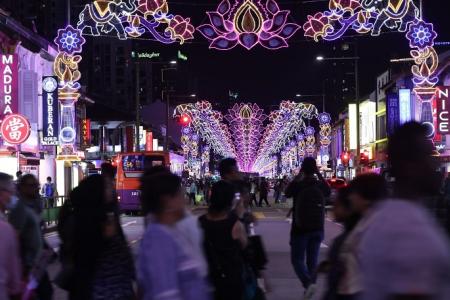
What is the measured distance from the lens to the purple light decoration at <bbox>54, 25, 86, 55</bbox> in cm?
2517

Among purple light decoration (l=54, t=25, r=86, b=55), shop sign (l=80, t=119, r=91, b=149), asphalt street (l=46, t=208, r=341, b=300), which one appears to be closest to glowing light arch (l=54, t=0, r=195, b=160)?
purple light decoration (l=54, t=25, r=86, b=55)

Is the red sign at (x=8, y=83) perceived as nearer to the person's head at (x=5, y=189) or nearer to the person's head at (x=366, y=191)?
the person's head at (x=5, y=189)

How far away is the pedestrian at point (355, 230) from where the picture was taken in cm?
602

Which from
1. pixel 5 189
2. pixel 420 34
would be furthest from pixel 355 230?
pixel 420 34

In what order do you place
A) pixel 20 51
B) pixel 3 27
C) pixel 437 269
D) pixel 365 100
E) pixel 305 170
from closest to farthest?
1. pixel 437 269
2. pixel 305 170
3. pixel 3 27
4. pixel 20 51
5. pixel 365 100

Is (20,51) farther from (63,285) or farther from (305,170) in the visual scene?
(63,285)

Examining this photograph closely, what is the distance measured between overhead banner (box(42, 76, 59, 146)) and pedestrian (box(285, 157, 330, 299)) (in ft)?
95.1

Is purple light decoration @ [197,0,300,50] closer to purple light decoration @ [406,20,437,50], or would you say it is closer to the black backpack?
purple light decoration @ [406,20,437,50]

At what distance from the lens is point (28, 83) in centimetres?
3922

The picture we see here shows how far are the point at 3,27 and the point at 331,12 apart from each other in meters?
16.9

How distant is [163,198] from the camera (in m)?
5.04

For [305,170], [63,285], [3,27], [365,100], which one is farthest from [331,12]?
[365,100]

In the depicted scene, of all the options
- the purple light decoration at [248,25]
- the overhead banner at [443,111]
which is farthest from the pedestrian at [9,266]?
the overhead banner at [443,111]

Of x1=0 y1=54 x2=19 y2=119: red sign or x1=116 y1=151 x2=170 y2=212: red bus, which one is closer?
x1=0 y1=54 x2=19 y2=119: red sign
